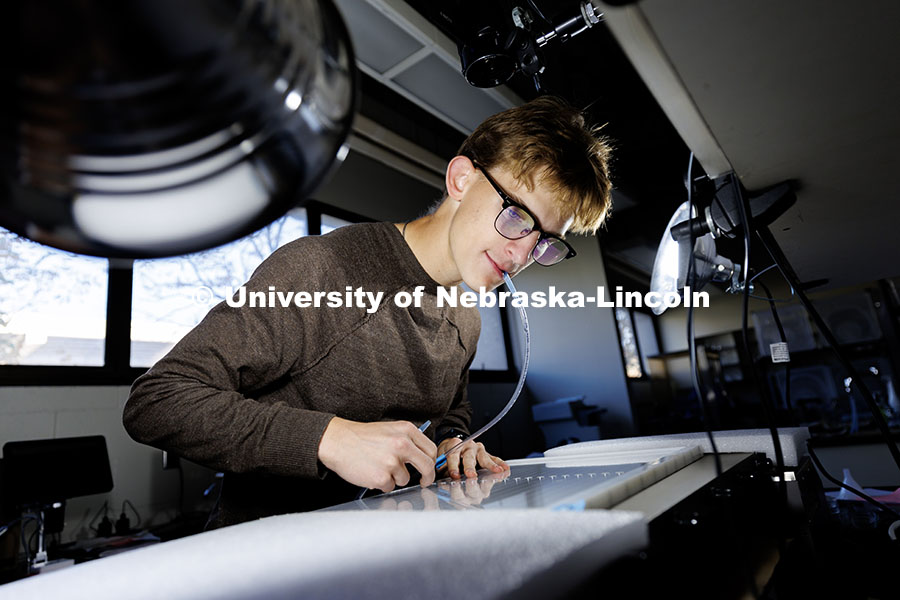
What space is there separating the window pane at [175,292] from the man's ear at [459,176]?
1.62 metres

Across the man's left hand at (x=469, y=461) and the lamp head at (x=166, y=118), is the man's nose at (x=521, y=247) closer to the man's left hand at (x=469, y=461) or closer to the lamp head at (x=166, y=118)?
the man's left hand at (x=469, y=461)

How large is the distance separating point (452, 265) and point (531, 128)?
0.34 metres

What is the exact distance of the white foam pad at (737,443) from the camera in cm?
90

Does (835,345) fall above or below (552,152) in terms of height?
below

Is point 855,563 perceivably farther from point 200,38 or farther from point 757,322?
point 757,322

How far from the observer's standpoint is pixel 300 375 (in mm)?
940

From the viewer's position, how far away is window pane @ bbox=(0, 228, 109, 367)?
2.20 m

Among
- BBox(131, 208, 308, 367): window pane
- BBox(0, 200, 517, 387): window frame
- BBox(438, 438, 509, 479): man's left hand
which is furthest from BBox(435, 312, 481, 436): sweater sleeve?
BBox(131, 208, 308, 367): window pane

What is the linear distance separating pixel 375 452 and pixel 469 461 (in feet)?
0.88

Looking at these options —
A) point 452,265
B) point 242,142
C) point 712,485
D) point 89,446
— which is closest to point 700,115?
point 712,485

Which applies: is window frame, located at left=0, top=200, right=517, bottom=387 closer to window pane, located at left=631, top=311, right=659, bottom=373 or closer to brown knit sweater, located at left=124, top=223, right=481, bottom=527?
brown knit sweater, located at left=124, top=223, right=481, bottom=527

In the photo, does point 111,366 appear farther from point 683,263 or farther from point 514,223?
point 683,263

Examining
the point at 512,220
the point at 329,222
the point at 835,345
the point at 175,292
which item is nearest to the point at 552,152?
the point at 512,220

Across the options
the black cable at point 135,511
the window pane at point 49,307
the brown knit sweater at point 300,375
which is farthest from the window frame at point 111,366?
the brown knit sweater at point 300,375
